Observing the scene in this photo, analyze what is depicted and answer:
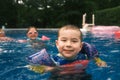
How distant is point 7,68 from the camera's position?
6.75 meters

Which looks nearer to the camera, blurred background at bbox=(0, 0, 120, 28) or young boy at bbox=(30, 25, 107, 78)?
young boy at bbox=(30, 25, 107, 78)

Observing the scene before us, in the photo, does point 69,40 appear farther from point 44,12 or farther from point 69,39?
point 44,12

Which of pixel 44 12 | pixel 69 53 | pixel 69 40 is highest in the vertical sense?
pixel 69 40

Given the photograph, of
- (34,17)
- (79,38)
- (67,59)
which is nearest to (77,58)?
(67,59)

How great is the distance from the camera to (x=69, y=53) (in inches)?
168

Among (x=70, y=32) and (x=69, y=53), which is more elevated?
(x=70, y=32)

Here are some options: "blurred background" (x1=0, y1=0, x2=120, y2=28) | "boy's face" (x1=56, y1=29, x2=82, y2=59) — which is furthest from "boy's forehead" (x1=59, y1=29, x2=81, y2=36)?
"blurred background" (x1=0, y1=0, x2=120, y2=28)

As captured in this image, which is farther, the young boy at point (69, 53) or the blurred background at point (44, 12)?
the blurred background at point (44, 12)

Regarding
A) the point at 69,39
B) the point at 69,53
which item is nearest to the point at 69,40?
the point at 69,39

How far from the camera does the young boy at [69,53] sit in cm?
412

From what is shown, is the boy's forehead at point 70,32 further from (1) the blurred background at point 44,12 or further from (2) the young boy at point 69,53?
(1) the blurred background at point 44,12

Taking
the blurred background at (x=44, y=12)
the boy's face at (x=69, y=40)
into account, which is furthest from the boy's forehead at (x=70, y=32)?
the blurred background at (x=44, y=12)

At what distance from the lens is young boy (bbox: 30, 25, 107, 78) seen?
4121 millimetres

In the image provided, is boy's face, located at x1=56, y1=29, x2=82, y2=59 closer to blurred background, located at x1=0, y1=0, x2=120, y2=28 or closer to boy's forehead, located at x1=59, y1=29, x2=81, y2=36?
boy's forehead, located at x1=59, y1=29, x2=81, y2=36
